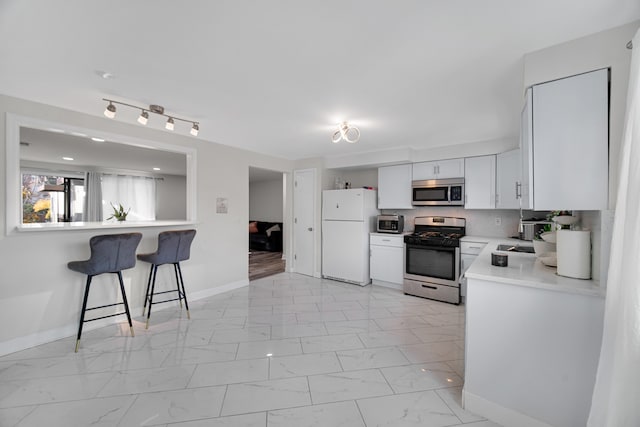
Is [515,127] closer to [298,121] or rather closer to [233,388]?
[298,121]

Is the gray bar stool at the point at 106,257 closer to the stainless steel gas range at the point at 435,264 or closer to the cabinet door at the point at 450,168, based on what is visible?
the stainless steel gas range at the point at 435,264

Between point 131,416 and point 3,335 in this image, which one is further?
point 3,335

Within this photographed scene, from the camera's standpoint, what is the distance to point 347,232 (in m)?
4.51

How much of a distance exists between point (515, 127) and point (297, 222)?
11.8ft

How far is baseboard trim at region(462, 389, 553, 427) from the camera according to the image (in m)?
1.52

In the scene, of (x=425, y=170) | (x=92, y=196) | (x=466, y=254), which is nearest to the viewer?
(x=466, y=254)

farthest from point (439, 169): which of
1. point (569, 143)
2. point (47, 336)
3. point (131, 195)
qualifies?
point (131, 195)

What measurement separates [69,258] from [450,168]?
4751mm

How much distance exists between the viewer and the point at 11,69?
186cm

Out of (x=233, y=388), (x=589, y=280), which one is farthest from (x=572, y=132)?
(x=233, y=388)

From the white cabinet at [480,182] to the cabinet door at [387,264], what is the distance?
125cm

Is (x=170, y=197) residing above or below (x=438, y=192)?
above

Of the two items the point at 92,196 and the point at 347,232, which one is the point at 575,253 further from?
the point at 92,196

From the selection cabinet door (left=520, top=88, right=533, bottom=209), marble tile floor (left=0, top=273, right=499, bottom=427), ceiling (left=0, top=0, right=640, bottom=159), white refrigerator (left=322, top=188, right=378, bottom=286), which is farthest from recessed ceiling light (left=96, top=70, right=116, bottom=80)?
white refrigerator (left=322, top=188, right=378, bottom=286)
